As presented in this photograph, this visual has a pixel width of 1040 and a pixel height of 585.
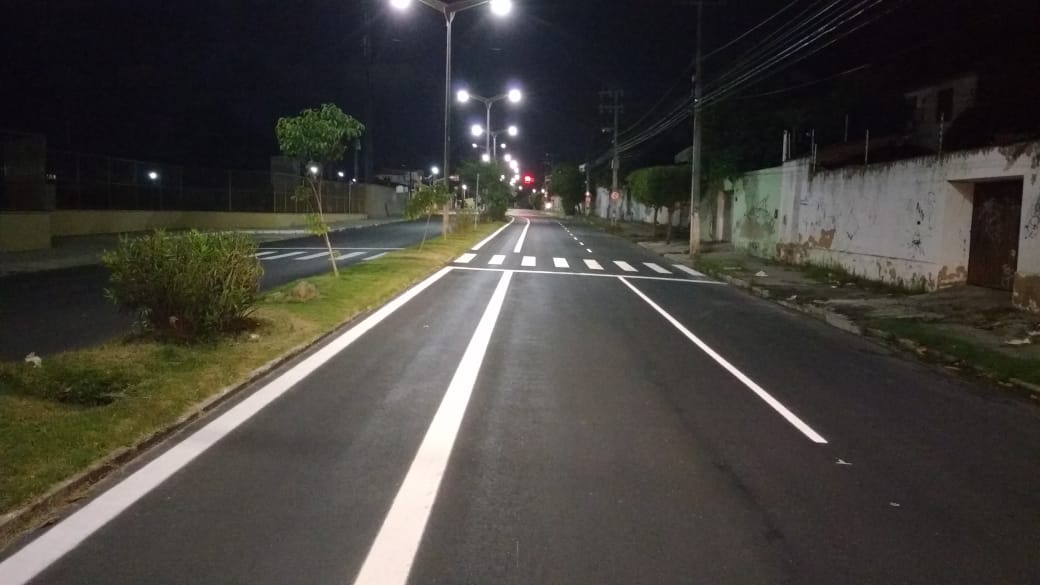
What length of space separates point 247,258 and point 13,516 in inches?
239

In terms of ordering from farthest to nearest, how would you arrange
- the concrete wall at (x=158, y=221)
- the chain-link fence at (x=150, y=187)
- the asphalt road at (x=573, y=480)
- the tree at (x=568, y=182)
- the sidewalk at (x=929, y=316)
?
the tree at (x=568, y=182) → the concrete wall at (x=158, y=221) → the chain-link fence at (x=150, y=187) → the sidewalk at (x=929, y=316) → the asphalt road at (x=573, y=480)

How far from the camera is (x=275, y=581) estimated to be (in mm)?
4426

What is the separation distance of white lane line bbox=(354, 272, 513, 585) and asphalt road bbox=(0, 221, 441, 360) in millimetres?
5121

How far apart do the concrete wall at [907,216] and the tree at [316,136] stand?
12.0m

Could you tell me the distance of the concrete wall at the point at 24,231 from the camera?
1027 inches

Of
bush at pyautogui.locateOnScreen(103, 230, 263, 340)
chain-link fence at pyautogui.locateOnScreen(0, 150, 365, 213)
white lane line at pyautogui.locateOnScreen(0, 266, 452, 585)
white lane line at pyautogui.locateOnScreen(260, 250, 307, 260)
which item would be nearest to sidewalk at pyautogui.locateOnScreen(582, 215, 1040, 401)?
white lane line at pyautogui.locateOnScreen(0, 266, 452, 585)

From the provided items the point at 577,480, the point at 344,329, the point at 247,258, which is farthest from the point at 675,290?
the point at 577,480

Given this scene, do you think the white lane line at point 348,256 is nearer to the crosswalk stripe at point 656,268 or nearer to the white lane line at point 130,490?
the crosswalk stripe at point 656,268

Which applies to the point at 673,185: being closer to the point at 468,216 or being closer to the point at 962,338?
the point at 468,216

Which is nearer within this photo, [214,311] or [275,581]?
[275,581]

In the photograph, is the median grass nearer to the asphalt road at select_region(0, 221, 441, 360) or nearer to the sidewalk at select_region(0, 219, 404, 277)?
the asphalt road at select_region(0, 221, 441, 360)

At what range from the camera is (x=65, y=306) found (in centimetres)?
1483

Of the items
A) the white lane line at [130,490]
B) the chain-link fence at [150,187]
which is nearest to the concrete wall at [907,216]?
the white lane line at [130,490]

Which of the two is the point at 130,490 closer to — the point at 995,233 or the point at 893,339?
the point at 893,339
